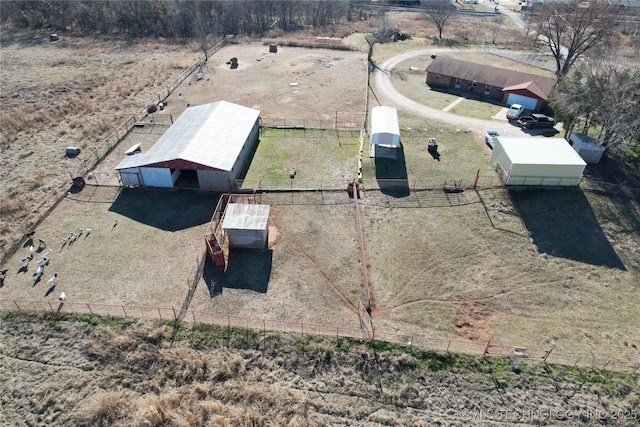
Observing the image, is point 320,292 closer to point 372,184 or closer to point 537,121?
point 372,184

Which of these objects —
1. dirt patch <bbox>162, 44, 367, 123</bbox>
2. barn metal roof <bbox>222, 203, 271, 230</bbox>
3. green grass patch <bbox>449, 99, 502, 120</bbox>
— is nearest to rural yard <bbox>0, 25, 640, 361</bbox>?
barn metal roof <bbox>222, 203, 271, 230</bbox>

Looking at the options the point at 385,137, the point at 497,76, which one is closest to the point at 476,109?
the point at 497,76

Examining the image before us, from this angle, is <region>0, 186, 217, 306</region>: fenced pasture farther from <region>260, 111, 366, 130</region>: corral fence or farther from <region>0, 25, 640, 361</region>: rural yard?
<region>260, 111, 366, 130</region>: corral fence

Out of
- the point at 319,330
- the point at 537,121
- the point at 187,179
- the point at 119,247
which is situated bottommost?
the point at 119,247

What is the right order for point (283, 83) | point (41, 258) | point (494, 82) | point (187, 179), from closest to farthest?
point (41, 258)
point (187, 179)
point (494, 82)
point (283, 83)

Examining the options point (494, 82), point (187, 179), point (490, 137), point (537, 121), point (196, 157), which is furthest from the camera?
point (494, 82)

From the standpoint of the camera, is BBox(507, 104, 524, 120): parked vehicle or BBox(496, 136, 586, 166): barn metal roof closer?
BBox(496, 136, 586, 166): barn metal roof
